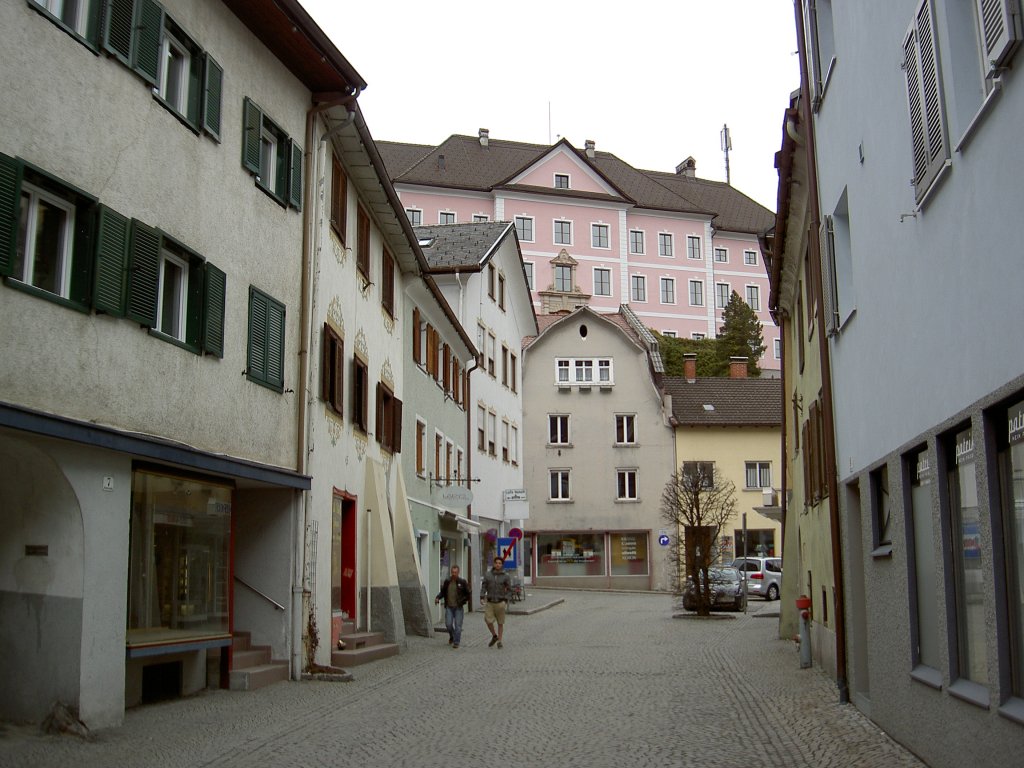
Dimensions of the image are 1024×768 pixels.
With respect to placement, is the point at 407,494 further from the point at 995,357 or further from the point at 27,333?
the point at 995,357

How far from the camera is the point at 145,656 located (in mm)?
13109

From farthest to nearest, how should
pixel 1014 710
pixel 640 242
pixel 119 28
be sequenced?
Result: 1. pixel 640 242
2. pixel 119 28
3. pixel 1014 710

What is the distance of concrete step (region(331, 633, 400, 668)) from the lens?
18688 mm

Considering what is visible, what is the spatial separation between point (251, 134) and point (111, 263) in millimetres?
4376

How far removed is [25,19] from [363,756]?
7.02 metres

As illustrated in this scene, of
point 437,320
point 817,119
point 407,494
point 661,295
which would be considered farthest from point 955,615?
point 661,295

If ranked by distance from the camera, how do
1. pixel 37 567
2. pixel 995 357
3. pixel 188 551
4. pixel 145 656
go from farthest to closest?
pixel 188 551 < pixel 145 656 < pixel 37 567 < pixel 995 357

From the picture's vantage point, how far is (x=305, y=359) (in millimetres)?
17359

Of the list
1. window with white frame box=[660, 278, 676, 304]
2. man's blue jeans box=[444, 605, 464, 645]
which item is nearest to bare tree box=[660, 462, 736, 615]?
man's blue jeans box=[444, 605, 464, 645]

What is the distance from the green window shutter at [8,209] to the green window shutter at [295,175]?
686 centimetres

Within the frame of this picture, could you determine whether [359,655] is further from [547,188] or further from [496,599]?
[547,188]

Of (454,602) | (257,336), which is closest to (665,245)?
(454,602)

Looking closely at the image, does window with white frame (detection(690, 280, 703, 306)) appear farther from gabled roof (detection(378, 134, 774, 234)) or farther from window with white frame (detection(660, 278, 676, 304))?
gabled roof (detection(378, 134, 774, 234))

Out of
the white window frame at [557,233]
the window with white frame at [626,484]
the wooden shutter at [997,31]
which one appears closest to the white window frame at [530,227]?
the white window frame at [557,233]
